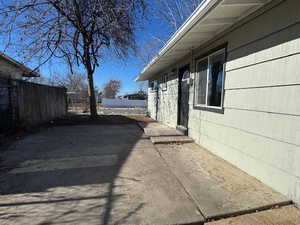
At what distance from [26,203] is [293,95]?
3283mm

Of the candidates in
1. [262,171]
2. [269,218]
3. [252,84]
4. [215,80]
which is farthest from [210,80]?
[269,218]

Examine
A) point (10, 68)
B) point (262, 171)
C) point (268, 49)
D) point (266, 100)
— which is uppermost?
point (10, 68)

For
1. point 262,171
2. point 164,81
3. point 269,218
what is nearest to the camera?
point 269,218

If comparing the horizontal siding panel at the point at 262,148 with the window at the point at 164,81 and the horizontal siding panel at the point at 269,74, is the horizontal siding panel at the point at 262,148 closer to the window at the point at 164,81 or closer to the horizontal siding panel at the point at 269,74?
the horizontal siding panel at the point at 269,74

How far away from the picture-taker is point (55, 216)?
5.31 ft

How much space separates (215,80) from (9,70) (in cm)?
1115

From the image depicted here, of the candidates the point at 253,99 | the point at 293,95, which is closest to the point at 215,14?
the point at 253,99

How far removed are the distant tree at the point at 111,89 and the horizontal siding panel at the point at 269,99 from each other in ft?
152

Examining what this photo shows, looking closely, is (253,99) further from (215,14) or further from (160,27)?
(160,27)

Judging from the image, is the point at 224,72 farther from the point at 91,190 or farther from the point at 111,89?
the point at 111,89

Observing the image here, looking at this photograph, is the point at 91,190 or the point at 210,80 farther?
the point at 210,80

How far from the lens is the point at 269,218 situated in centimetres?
163

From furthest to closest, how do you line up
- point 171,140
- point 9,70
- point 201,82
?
1. point 9,70
2. point 171,140
3. point 201,82

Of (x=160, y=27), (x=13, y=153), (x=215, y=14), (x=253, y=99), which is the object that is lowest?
(x=13, y=153)
